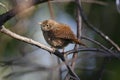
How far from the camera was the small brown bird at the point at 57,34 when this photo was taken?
109 inches

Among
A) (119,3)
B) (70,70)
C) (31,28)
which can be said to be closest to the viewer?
(70,70)

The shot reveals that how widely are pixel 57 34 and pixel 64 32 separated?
0.10 m

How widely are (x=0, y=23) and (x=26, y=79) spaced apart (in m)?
1.19

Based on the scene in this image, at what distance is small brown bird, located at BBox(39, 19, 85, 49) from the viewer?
2.76 meters

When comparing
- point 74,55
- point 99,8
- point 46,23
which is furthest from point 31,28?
point 99,8

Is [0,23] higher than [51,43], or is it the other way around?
[51,43]

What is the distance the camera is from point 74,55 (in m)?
2.18

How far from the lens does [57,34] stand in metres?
2.90

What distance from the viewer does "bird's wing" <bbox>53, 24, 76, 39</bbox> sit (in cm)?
279

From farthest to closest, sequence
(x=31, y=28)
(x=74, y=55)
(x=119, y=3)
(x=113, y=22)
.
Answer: (x=113, y=22), (x=31, y=28), (x=119, y=3), (x=74, y=55)

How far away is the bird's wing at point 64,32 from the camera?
2785mm

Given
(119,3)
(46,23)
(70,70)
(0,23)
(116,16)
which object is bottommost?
(70,70)

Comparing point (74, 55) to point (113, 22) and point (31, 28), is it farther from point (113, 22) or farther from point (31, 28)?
point (113, 22)

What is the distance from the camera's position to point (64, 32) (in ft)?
9.22
